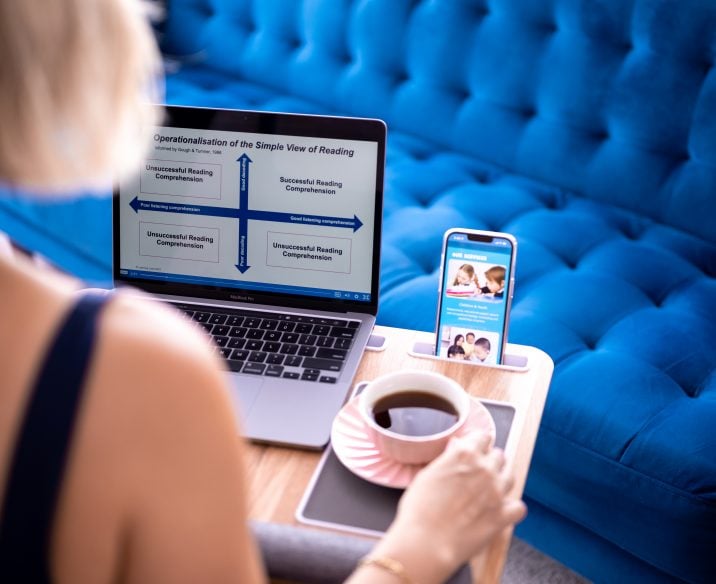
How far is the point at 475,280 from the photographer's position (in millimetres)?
1125

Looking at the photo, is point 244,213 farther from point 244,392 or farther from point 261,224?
point 244,392

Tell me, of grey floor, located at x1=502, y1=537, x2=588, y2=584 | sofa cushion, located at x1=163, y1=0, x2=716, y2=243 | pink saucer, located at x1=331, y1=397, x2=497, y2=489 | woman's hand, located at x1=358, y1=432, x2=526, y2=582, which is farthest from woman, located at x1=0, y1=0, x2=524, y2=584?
sofa cushion, located at x1=163, y1=0, x2=716, y2=243

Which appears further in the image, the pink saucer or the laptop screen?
the laptop screen

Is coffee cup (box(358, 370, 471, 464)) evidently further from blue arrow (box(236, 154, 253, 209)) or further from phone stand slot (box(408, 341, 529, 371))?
blue arrow (box(236, 154, 253, 209))

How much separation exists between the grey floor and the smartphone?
0.82m

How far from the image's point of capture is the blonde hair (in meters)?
0.47

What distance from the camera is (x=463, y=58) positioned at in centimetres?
233

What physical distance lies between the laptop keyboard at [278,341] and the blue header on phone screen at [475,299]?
0.43 feet

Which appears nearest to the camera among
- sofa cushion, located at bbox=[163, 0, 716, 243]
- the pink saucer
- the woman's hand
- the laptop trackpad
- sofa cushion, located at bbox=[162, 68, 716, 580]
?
the woman's hand

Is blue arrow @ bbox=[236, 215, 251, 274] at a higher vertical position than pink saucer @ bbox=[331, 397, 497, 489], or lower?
higher

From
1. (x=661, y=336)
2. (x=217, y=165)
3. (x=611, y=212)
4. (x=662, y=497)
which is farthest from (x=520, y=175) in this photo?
(x=217, y=165)

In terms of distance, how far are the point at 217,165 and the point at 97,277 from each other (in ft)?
4.07

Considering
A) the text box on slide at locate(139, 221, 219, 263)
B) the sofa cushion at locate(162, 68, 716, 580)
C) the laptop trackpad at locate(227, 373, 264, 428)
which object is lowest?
the sofa cushion at locate(162, 68, 716, 580)

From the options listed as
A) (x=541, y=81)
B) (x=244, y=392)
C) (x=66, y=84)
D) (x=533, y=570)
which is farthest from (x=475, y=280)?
(x=541, y=81)
